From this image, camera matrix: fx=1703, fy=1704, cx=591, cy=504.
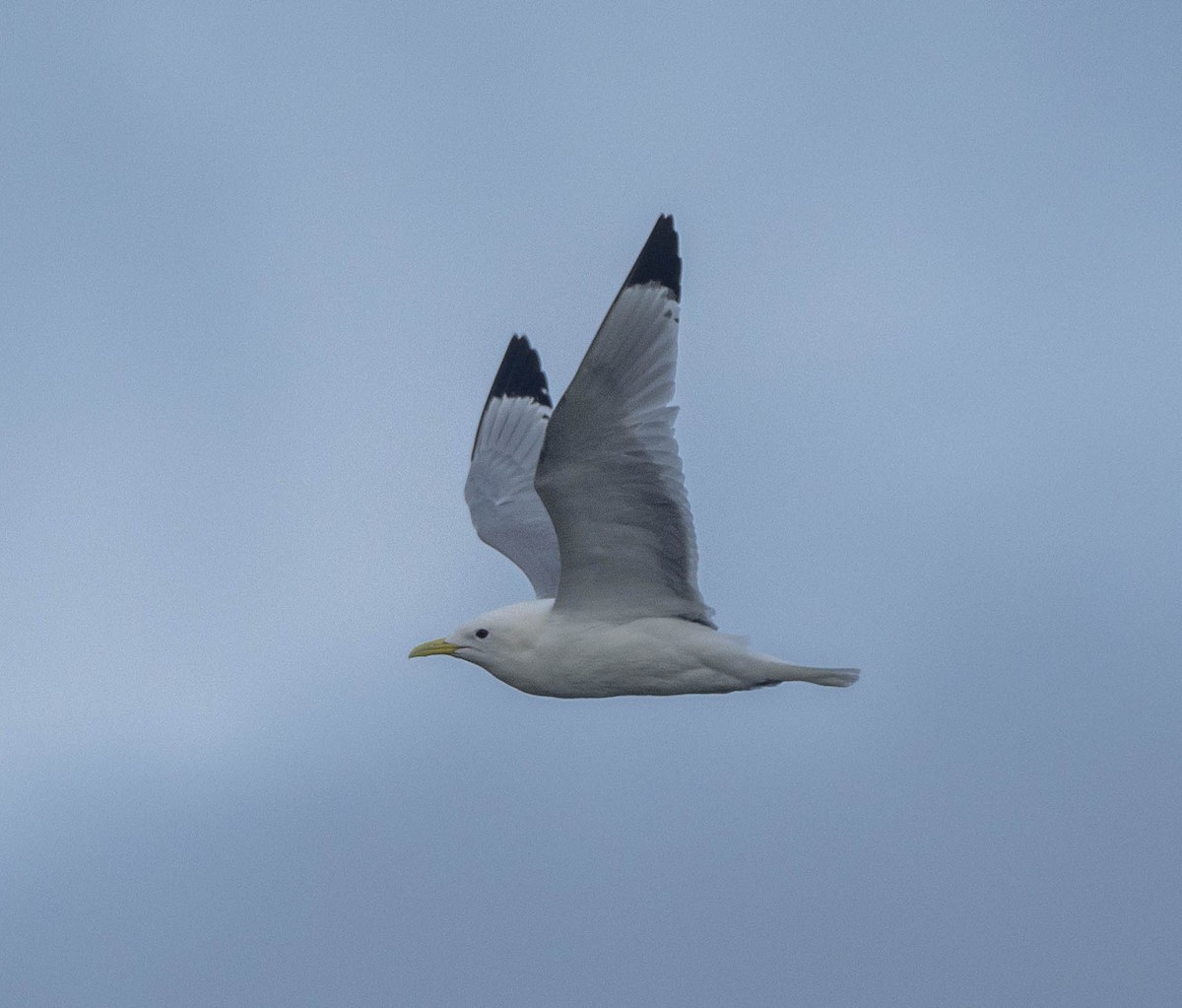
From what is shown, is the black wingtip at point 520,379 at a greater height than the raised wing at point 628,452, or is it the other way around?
the black wingtip at point 520,379

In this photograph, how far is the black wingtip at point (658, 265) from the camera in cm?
951

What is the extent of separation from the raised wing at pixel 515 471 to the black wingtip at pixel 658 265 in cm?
289

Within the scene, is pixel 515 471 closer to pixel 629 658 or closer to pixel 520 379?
pixel 520 379

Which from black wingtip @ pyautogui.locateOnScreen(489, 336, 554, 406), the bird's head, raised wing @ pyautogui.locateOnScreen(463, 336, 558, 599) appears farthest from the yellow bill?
black wingtip @ pyautogui.locateOnScreen(489, 336, 554, 406)

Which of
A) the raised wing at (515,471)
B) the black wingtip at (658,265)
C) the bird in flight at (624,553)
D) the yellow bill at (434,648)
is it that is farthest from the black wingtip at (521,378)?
the black wingtip at (658,265)

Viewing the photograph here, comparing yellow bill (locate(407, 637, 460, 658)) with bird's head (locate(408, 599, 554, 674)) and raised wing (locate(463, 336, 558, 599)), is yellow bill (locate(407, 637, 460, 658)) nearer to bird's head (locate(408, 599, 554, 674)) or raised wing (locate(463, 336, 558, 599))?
bird's head (locate(408, 599, 554, 674))

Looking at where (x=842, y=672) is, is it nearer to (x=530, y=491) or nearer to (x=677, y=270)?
(x=677, y=270)

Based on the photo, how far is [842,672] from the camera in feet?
33.9

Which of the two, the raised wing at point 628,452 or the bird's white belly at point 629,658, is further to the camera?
the bird's white belly at point 629,658

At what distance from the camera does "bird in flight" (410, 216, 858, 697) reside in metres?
9.48

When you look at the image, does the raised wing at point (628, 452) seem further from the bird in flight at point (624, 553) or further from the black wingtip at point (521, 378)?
the black wingtip at point (521, 378)

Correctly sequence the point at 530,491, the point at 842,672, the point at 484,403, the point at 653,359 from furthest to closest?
the point at 484,403 → the point at 530,491 → the point at 842,672 → the point at 653,359

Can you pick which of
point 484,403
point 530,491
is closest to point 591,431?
point 530,491

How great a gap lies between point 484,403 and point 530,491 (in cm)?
146
